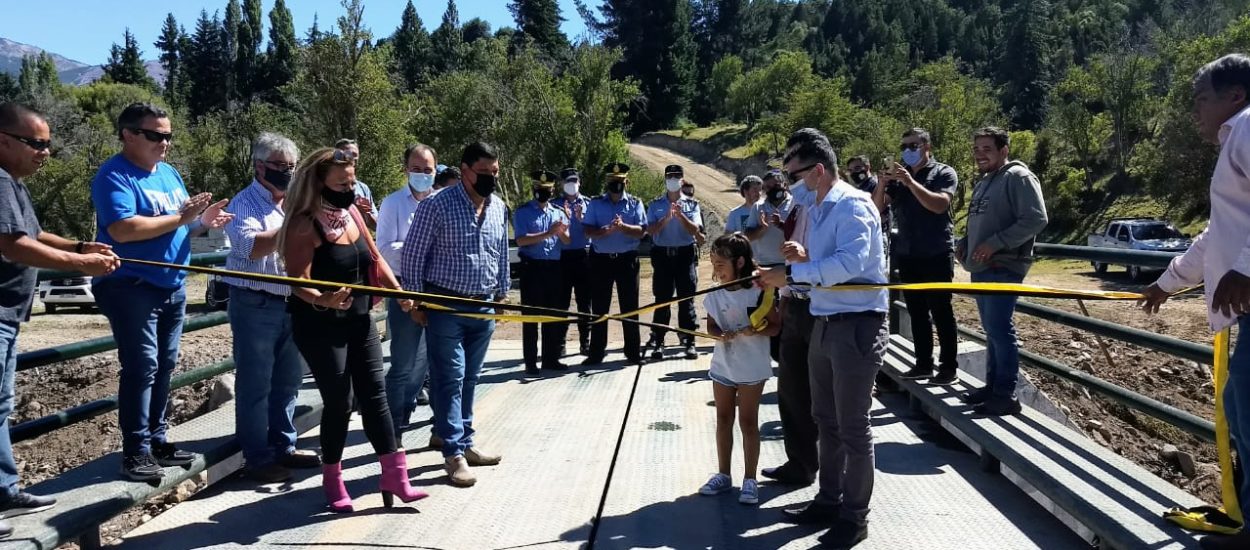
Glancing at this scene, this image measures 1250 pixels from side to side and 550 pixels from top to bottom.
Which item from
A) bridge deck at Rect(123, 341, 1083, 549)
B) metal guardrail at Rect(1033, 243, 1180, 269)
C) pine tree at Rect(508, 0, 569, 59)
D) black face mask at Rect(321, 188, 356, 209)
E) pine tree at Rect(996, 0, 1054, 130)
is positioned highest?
pine tree at Rect(508, 0, 569, 59)

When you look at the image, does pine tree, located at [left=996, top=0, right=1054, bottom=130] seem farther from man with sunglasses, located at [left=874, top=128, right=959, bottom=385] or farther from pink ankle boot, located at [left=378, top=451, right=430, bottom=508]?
pink ankle boot, located at [left=378, top=451, right=430, bottom=508]

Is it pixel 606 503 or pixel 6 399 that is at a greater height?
pixel 6 399

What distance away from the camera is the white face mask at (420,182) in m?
6.35

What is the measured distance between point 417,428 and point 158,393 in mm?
2272

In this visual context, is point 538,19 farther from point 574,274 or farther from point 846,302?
point 846,302

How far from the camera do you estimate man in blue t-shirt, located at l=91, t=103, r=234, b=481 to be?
13.9 feet

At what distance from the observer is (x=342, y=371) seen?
457cm

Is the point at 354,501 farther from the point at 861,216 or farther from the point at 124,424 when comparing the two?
the point at 861,216

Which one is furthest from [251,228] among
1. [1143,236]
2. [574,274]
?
[1143,236]

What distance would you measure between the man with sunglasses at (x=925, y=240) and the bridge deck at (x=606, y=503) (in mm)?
540

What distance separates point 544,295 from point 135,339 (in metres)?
5.33

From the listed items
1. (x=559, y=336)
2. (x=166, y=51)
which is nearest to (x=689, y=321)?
(x=559, y=336)

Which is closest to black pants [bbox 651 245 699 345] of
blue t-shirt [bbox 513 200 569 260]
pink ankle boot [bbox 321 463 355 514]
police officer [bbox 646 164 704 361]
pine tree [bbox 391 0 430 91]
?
police officer [bbox 646 164 704 361]

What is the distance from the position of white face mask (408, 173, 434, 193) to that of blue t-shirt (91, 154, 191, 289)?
75.8 inches
